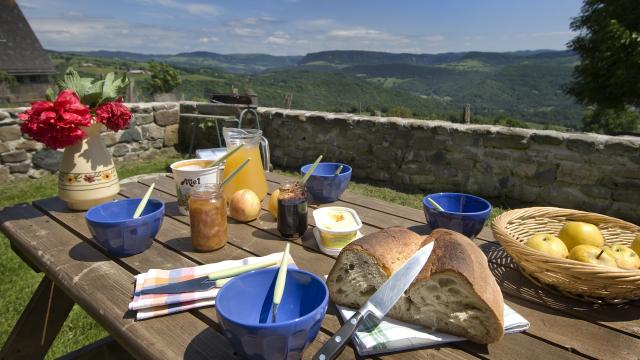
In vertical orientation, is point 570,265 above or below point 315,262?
above

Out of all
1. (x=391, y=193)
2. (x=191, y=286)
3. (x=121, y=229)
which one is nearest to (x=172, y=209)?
(x=121, y=229)

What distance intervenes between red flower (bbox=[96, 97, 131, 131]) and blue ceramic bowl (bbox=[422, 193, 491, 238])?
123 centimetres

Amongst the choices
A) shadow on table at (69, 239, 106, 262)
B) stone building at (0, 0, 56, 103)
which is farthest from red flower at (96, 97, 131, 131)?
stone building at (0, 0, 56, 103)

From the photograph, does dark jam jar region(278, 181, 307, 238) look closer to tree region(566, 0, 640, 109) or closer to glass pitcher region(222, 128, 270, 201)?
glass pitcher region(222, 128, 270, 201)

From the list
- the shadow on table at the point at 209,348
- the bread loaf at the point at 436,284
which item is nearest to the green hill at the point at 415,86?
the bread loaf at the point at 436,284

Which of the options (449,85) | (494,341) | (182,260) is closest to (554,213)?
(494,341)

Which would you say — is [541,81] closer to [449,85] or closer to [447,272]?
[449,85]

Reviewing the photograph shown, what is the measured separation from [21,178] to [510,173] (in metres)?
5.85

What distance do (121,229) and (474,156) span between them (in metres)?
4.03

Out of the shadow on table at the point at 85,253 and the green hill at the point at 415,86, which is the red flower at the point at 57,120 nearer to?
the shadow on table at the point at 85,253

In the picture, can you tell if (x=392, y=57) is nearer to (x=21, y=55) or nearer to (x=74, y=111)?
(x=21, y=55)

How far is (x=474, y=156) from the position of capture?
4.40 m

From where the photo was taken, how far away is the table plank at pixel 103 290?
2.67 feet

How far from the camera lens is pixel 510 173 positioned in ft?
13.9
